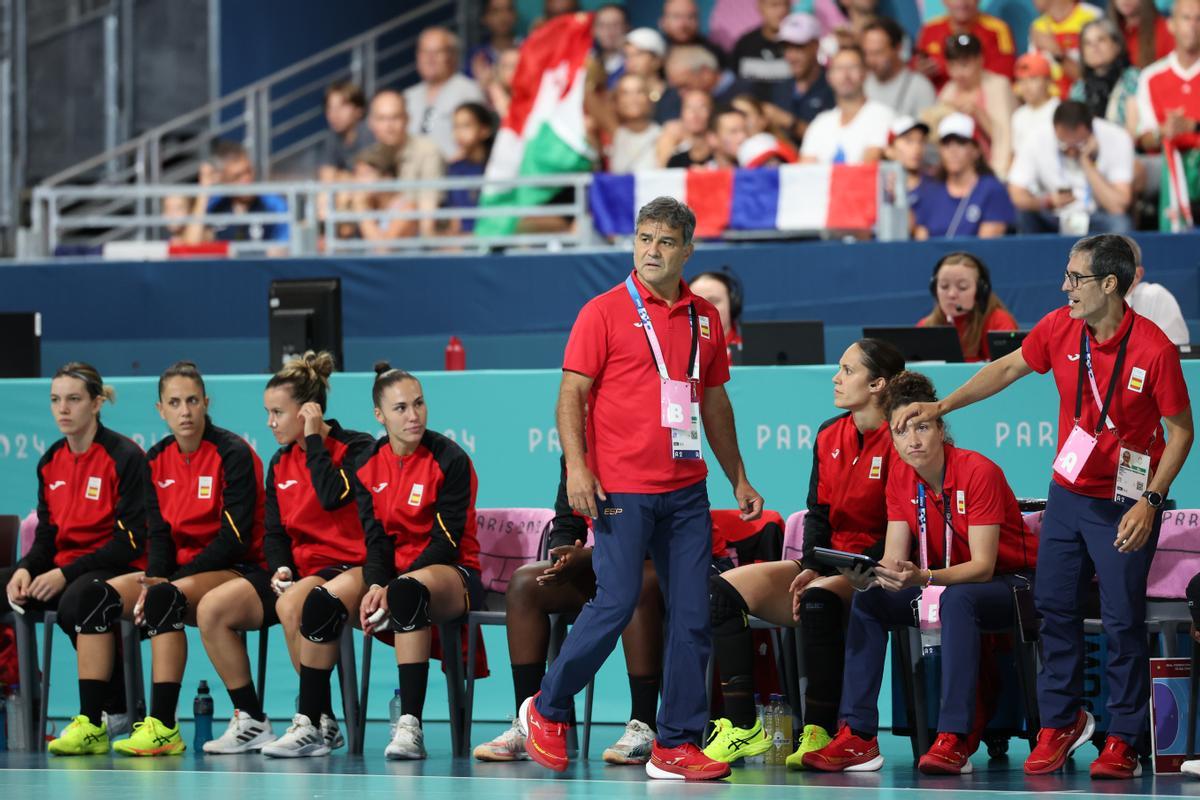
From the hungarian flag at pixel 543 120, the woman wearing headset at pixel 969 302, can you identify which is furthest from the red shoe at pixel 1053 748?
the hungarian flag at pixel 543 120

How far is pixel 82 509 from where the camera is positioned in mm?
7562

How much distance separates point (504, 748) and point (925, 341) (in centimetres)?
253

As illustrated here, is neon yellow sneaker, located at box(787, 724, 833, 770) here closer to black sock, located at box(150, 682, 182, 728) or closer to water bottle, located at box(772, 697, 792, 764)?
water bottle, located at box(772, 697, 792, 764)

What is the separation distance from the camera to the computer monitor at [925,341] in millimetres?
7812

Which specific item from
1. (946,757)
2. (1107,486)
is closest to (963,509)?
(1107,486)

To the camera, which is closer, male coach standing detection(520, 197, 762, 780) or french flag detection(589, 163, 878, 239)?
male coach standing detection(520, 197, 762, 780)

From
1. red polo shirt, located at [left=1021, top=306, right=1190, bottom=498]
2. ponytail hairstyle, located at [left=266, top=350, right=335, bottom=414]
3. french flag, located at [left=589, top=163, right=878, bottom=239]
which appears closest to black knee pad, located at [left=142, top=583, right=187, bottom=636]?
ponytail hairstyle, located at [left=266, top=350, right=335, bottom=414]

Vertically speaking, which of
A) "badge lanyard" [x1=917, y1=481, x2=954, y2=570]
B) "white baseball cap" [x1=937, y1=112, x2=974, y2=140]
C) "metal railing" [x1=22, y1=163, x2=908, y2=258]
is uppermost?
"white baseball cap" [x1=937, y1=112, x2=974, y2=140]

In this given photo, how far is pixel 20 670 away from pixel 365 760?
1603mm

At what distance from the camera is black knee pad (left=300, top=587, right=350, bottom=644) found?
6852mm

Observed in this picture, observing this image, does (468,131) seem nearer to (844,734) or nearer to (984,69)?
(984,69)

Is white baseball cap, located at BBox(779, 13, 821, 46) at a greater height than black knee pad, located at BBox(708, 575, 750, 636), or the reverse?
white baseball cap, located at BBox(779, 13, 821, 46)

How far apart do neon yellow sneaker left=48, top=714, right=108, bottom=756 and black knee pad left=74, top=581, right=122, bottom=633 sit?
334mm

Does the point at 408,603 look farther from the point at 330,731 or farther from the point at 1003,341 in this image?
the point at 1003,341
